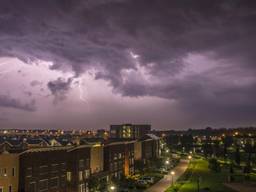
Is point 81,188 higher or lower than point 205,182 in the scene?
higher

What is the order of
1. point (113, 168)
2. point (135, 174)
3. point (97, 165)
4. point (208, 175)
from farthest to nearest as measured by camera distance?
point (135, 174), point (208, 175), point (113, 168), point (97, 165)

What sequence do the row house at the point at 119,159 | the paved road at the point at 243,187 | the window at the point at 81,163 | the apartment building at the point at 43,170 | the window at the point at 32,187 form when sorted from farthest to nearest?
the row house at the point at 119,159 → the paved road at the point at 243,187 → the window at the point at 81,163 → the window at the point at 32,187 → the apartment building at the point at 43,170

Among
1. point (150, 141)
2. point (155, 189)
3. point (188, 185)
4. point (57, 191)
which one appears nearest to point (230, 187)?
point (188, 185)

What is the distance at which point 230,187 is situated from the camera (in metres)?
69.4

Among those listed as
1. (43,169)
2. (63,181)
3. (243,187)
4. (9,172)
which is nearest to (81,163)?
(63,181)

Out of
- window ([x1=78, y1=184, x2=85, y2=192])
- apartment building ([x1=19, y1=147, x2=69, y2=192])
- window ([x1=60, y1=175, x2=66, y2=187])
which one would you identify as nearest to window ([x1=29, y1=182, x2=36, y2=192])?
apartment building ([x1=19, y1=147, x2=69, y2=192])

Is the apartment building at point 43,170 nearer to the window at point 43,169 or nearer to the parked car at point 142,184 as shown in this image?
the window at point 43,169

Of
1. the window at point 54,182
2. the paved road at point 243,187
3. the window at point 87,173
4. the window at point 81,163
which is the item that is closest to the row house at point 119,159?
the window at point 87,173

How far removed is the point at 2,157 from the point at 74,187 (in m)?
17.1

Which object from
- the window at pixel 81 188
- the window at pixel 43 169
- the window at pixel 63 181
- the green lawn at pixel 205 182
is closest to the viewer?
the window at pixel 43 169

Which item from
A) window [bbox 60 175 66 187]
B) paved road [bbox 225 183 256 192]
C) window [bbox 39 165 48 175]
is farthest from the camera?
paved road [bbox 225 183 256 192]

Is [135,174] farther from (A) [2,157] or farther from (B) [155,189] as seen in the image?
(A) [2,157]

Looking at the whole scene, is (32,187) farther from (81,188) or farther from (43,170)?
(81,188)

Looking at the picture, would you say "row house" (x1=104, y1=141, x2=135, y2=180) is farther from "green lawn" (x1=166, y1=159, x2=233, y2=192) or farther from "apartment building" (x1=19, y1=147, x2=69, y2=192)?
"apartment building" (x1=19, y1=147, x2=69, y2=192)
